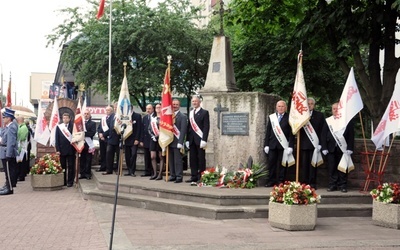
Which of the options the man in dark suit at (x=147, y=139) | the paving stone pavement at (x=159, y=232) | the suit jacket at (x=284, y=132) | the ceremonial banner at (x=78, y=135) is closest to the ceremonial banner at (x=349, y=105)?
the suit jacket at (x=284, y=132)

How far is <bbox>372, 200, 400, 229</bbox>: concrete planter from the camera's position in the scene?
845cm

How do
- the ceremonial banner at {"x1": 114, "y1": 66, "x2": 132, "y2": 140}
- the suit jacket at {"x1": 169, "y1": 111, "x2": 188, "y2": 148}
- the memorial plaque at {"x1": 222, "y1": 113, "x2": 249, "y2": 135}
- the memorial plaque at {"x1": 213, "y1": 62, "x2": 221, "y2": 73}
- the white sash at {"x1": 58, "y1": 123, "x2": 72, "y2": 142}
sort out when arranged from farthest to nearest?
the white sash at {"x1": 58, "y1": 123, "x2": 72, "y2": 142}, the ceremonial banner at {"x1": 114, "y1": 66, "x2": 132, "y2": 140}, the memorial plaque at {"x1": 213, "y1": 62, "x2": 221, "y2": 73}, the suit jacket at {"x1": 169, "y1": 111, "x2": 188, "y2": 148}, the memorial plaque at {"x1": 222, "y1": 113, "x2": 249, "y2": 135}

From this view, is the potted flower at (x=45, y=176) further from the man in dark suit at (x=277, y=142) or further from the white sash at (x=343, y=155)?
the white sash at (x=343, y=155)

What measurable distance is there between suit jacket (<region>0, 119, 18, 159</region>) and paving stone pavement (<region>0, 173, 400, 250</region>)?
2.50 metres

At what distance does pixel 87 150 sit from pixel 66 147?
0.78m

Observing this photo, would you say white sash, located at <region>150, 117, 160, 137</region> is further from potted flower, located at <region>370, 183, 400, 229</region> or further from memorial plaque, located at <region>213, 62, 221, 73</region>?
potted flower, located at <region>370, 183, 400, 229</region>

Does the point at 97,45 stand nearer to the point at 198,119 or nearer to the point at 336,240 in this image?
the point at 198,119

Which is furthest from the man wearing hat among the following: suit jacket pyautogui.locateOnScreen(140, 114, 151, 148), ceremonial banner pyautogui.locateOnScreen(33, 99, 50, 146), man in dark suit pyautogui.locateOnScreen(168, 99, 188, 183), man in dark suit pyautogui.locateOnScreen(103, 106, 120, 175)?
man in dark suit pyautogui.locateOnScreen(168, 99, 188, 183)

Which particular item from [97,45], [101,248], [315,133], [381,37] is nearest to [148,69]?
[97,45]

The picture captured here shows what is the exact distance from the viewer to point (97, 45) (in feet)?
74.0

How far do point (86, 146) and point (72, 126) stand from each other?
0.71m

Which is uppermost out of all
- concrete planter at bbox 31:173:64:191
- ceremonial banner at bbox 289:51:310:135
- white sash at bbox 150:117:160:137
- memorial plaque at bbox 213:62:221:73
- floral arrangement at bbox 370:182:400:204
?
memorial plaque at bbox 213:62:221:73

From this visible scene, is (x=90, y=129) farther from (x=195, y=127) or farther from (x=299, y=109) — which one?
(x=299, y=109)

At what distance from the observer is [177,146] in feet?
37.5
